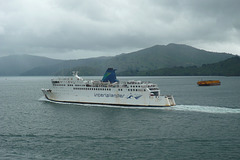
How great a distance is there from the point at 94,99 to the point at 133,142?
24107 mm

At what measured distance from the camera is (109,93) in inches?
1855

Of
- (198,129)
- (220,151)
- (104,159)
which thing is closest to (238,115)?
(198,129)

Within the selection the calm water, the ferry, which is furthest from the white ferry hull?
the calm water

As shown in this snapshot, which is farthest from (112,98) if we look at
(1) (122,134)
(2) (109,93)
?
(1) (122,134)

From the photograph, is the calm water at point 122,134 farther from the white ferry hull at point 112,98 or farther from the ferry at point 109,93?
the ferry at point 109,93

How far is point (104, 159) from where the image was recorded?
68.8 feet

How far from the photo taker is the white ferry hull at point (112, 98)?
44375 millimetres

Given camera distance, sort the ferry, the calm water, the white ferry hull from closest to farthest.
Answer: the calm water → the white ferry hull → the ferry

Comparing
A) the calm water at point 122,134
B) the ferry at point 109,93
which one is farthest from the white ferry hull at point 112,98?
the calm water at point 122,134

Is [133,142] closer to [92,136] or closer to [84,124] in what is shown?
[92,136]

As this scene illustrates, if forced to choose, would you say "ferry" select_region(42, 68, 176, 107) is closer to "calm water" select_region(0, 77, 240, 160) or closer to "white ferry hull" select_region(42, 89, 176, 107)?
"white ferry hull" select_region(42, 89, 176, 107)

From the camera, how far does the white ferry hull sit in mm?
44375

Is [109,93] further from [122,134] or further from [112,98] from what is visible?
[122,134]

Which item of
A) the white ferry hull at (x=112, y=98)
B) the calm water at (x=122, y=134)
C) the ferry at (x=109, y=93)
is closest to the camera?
the calm water at (x=122, y=134)
